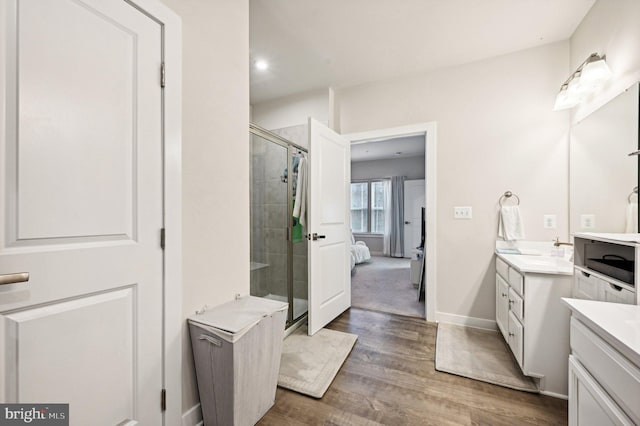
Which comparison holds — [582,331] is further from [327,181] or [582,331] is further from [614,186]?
[327,181]

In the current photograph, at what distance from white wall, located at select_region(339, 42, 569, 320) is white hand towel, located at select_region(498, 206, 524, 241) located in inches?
3.0

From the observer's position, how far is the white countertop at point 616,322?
2.47 ft

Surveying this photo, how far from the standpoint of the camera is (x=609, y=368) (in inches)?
32.6

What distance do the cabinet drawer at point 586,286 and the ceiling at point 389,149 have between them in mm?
4113

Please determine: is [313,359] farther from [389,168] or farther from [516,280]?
[389,168]

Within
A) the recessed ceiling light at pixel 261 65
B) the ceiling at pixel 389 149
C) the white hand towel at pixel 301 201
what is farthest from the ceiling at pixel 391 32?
the ceiling at pixel 389 149

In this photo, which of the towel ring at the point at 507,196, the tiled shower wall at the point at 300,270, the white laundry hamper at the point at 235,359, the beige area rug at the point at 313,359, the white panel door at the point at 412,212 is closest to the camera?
the white laundry hamper at the point at 235,359

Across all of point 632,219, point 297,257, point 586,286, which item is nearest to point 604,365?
point 586,286

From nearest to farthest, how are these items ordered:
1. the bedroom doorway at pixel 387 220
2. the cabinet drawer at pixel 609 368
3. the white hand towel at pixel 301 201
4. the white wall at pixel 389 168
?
the cabinet drawer at pixel 609 368, the white hand towel at pixel 301 201, the bedroom doorway at pixel 387 220, the white wall at pixel 389 168

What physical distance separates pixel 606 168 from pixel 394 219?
17.8ft

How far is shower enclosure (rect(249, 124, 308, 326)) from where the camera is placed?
267 cm

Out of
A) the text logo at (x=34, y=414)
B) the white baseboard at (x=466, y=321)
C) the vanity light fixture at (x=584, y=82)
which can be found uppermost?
the vanity light fixture at (x=584, y=82)

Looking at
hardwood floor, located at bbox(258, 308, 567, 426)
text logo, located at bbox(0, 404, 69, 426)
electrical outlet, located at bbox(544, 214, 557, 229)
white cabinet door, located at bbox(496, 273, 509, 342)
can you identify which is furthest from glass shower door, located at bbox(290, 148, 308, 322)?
electrical outlet, located at bbox(544, 214, 557, 229)

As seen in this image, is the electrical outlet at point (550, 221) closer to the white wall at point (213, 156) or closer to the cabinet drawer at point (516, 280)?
the cabinet drawer at point (516, 280)
